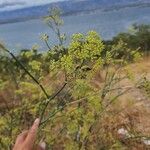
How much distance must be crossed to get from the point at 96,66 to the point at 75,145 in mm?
3016

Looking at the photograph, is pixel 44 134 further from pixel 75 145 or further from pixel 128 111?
pixel 128 111

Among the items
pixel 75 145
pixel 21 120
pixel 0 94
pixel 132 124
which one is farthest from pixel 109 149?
pixel 0 94

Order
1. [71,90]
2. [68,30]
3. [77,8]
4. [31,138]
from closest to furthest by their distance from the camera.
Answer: [31,138], [71,90], [68,30], [77,8]

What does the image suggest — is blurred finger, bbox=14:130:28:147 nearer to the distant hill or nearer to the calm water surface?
the calm water surface

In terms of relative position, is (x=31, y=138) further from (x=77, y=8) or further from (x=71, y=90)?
(x=77, y=8)

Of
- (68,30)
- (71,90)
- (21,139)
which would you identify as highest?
(21,139)

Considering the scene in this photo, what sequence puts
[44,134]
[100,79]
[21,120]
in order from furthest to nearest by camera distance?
[100,79] < [21,120] < [44,134]

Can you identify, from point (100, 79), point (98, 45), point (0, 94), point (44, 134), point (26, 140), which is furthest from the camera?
point (100, 79)

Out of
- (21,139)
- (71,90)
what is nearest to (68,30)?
(71,90)

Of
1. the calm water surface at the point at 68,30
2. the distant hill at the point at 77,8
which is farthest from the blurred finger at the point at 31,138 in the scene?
the distant hill at the point at 77,8

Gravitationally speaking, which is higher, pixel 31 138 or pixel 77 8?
pixel 31 138

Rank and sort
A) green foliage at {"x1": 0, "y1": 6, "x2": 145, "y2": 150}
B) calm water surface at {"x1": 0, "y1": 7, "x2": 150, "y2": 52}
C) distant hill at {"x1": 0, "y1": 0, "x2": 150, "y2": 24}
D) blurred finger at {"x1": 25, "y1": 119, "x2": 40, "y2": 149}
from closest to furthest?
blurred finger at {"x1": 25, "y1": 119, "x2": 40, "y2": 149}, green foliage at {"x1": 0, "y1": 6, "x2": 145, "y2": 150}, calm water surface at {"x1": 0, "y1": 7, "x2": 150, "y2": 52}, distant hill at {"x1": 0, "y1": 0, "x2": 150, "y2": 24}

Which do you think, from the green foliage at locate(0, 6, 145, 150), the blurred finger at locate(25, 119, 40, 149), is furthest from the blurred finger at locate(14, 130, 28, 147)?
the green foliage at locate(0, 6, 145, 150)

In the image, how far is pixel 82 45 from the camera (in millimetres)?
2861
